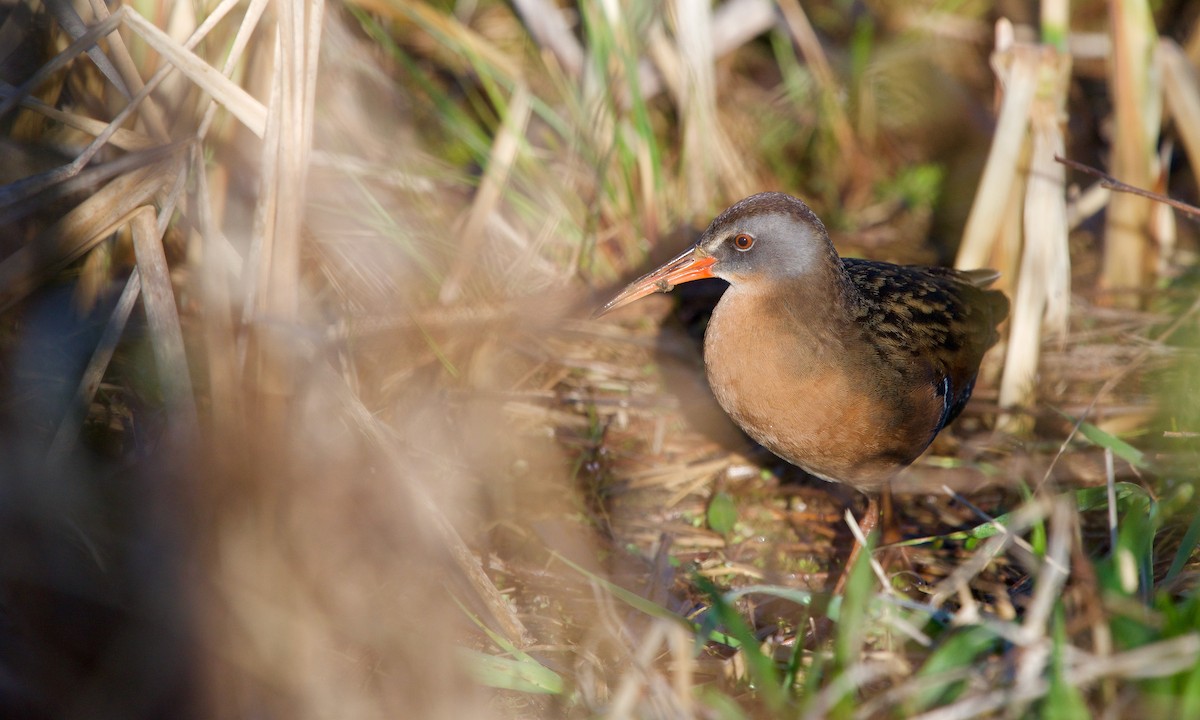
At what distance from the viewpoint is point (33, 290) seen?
9.82 feet

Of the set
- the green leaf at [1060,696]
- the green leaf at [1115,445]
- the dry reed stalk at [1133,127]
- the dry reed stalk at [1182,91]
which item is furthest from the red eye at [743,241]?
the dry reed stalk at [1182,91]

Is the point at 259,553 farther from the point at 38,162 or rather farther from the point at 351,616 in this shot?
the point at 38,162

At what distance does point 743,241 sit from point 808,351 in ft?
1.33

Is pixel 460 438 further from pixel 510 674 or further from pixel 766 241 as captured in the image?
pixel 766 241

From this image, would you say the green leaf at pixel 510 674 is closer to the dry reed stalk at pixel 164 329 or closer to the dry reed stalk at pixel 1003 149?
the dry reed stalk at pixel 164 329

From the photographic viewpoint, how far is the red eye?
125 inches

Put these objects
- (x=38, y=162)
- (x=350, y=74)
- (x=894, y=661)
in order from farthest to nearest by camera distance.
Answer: (x=350, y=74) < (x=38, y=162) < (x=894, y=661)

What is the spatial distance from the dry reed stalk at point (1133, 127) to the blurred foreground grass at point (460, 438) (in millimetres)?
89

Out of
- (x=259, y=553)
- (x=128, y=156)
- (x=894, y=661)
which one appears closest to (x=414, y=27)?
(x=128, y=156)

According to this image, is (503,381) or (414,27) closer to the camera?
(503,381)

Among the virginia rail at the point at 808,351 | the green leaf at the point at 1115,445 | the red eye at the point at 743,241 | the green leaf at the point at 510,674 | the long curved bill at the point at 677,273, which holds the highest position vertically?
the red eye at the point at 743,241

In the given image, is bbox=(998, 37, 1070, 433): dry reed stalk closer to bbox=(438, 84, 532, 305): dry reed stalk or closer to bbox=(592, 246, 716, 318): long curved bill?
bbox=(592, 246, 716, 318): long curved bill

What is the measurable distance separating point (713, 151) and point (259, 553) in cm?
266

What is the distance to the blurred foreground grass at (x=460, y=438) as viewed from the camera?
2531mm
